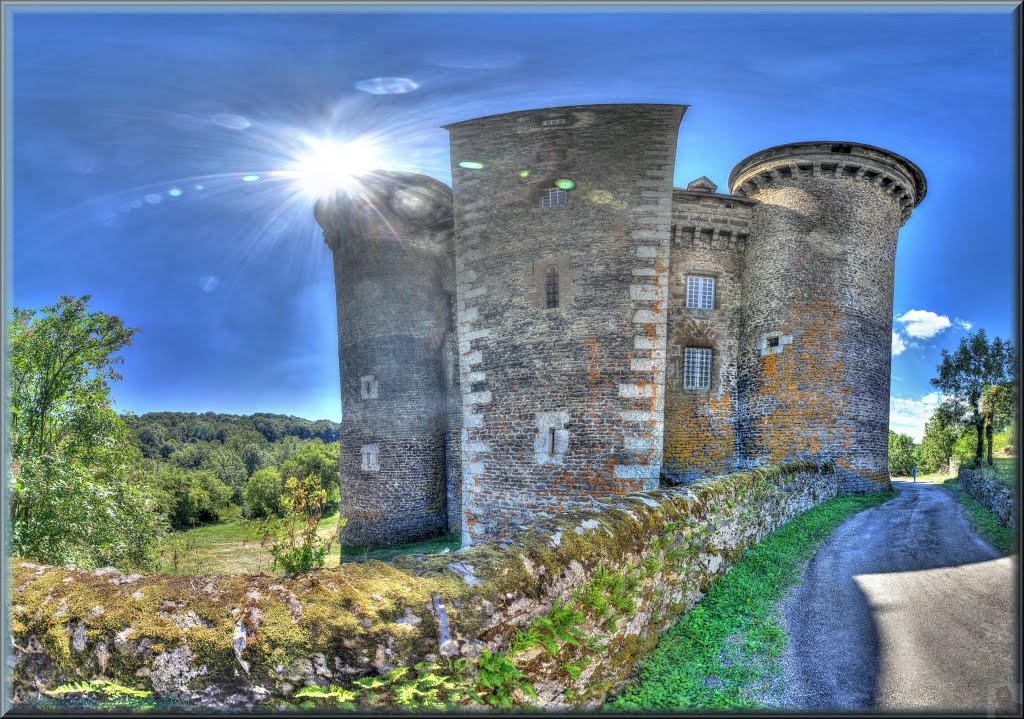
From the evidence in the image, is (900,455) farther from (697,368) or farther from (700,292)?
(700,292)

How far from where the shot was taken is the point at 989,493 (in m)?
9.12

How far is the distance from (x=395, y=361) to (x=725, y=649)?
1426 centimetres

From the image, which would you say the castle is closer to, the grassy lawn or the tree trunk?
the grassy lawn

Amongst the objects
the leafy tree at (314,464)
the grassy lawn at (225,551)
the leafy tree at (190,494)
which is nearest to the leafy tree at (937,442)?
the grassy lawn at (225,551)

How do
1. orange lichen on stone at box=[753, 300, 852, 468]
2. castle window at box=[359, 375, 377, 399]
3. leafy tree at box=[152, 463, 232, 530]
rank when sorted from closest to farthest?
leafy tree at box=[152, 463, 232, 530]
orange lichen on stone at box=[753, 300, 852, 468]
castle window at box=[359, 375, 377, 399]

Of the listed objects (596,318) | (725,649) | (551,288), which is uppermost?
(551,288)

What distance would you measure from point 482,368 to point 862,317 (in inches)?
462

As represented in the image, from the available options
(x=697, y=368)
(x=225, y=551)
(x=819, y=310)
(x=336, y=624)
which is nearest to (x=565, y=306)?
(x=697, y=368)

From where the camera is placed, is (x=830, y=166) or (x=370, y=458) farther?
(x=370, y=458)

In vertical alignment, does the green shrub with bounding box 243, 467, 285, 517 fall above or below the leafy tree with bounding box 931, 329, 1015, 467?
below

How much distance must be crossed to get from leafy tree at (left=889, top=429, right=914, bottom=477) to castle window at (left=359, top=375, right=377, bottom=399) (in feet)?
56.8

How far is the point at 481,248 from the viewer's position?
35.2ft

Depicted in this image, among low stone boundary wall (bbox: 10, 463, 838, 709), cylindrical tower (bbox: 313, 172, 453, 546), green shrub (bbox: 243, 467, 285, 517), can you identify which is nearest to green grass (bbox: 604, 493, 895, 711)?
low stone boundary wall (bbox: 10, 463, 838, 709)

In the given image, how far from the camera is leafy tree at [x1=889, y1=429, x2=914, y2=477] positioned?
14031 mm
